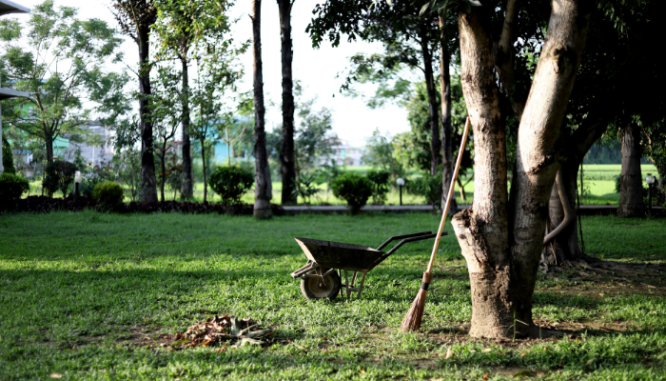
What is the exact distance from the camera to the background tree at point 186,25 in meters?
12.0

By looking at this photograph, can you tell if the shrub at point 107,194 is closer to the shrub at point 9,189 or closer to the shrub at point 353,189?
the shrub at point 9,189

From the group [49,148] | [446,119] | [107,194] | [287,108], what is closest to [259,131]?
[287,108]

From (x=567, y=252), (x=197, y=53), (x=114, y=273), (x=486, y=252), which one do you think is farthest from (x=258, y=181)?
(x=486, y=252)

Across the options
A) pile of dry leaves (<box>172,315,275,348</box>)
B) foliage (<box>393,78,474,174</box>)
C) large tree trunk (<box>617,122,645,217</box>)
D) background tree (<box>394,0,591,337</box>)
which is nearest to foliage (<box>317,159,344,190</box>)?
foliage (<box>393,78,474,174</box>)

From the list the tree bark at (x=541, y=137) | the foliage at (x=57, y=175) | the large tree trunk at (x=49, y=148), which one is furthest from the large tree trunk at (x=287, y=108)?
the large tree trunk at (x=49, y=148)

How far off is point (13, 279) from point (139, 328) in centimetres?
288

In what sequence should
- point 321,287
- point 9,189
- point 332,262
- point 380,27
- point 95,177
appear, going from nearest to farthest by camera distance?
1. point 332,262
2. point 321,287
3. point 380,27
4. point 9,189
5. point 95,177

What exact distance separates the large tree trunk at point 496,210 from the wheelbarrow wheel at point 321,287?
1.70 m

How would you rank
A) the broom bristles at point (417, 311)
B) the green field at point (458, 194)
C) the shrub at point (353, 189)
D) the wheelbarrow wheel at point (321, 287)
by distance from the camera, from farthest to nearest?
the green field at point (458, 194) → the shrub at point (353, 189) → the wheelbarrow wheel at point (321, 287) → the broom bristles at point (417, 311)

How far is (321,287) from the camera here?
18.6ft

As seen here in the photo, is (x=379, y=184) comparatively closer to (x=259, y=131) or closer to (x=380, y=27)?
(x=259, y=131)

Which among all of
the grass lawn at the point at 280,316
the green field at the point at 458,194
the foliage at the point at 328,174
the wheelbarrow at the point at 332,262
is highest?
the foliage at the point at 328,174

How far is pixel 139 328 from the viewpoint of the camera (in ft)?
15.4

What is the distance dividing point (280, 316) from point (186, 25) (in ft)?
32.8
